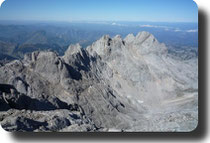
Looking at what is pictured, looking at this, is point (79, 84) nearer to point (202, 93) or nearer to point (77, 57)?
point (77, 57)

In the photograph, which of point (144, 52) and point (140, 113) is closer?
point (140, 113)

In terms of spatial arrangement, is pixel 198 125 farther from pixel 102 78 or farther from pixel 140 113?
pixel 102 78

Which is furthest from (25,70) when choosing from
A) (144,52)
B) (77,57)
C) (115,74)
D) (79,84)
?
(144,52)

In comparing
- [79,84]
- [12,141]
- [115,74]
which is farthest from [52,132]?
[115,74]

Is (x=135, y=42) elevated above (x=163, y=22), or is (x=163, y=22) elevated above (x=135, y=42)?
(x=163, y=22)

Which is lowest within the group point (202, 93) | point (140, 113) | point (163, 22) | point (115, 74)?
point (140, 113)

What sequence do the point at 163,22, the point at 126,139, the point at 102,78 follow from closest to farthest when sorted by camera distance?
the point at 126,139
the point at 163,22
the point at 102,78

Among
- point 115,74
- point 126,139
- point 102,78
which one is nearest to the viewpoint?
point 126,139
